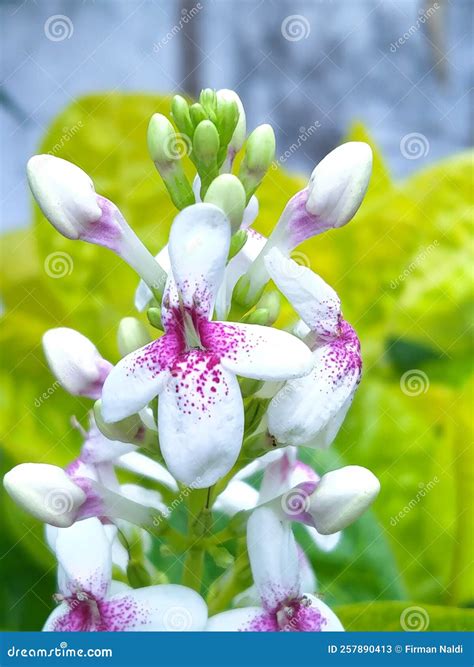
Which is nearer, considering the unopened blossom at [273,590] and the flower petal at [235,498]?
the unopened blossom at [273,590]

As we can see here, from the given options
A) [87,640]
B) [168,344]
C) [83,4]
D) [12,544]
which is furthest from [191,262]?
[83,4]

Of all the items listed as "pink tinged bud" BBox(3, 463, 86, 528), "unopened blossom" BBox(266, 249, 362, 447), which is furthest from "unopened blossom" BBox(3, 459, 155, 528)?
"unopened blossom" BBox(266, 249, 362, 447)

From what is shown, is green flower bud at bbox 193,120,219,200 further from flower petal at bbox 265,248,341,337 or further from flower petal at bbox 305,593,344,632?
flower petal at bbox 305,593,344,632

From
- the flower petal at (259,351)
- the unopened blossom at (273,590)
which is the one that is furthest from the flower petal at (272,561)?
the flower petal at (259,351)

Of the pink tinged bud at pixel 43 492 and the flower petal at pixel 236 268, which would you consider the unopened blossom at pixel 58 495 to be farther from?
the flower petal at pixel 236 268

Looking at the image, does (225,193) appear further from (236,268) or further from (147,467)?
(147,467)

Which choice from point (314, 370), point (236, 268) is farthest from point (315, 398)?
point (236, 268)

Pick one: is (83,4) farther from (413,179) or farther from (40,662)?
(40,662)
